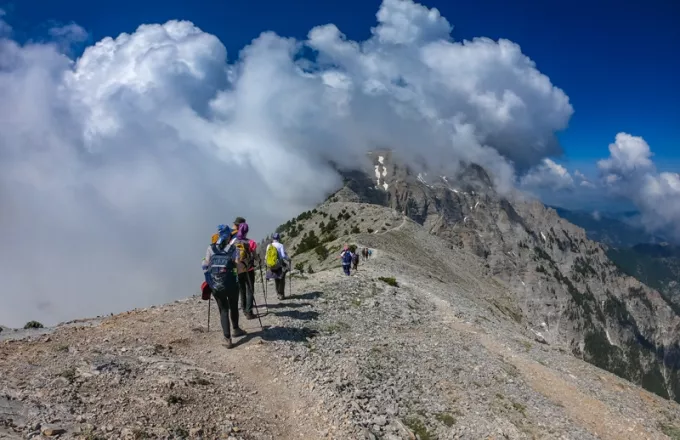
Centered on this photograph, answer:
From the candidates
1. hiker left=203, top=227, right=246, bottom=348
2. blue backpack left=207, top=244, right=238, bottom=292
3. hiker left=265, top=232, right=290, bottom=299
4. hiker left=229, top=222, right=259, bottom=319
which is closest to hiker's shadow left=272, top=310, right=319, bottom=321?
hiker left=229, top=222, right=259, bottom=319

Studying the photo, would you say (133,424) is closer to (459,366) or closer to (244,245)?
(244,245)

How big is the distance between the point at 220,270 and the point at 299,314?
6.72 m

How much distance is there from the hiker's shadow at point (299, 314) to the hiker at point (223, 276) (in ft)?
16.3

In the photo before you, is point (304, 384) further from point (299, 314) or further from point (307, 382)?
point (299, 314)

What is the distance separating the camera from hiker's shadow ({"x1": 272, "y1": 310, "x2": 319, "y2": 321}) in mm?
20266

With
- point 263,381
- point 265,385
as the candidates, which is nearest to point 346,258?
point 263,381

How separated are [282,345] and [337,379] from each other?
105 inches

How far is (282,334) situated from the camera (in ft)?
56.7

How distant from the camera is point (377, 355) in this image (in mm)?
17484

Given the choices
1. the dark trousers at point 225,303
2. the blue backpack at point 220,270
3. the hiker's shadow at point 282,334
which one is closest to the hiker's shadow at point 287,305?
the hiker's shadow at point 282,334

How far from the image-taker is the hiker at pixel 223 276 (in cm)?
1501

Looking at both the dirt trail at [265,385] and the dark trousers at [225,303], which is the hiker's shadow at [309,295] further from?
the dark trousers at [225,303]

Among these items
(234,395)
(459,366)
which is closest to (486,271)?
(459,366)

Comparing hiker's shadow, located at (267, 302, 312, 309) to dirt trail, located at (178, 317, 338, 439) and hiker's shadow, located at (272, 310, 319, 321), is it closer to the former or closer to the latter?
hiker's shadow, located at (272, 310, 319, 321)
